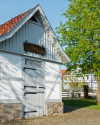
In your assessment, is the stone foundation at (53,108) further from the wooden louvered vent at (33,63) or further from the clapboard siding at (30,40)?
the clapboard siding at (30,40)

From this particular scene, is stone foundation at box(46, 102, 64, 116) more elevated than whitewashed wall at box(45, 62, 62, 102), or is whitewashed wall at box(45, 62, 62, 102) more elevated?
whitewashed wall at box(45, 62, 62, 102)

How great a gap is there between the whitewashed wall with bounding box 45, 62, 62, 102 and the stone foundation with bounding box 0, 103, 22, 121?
232 cm

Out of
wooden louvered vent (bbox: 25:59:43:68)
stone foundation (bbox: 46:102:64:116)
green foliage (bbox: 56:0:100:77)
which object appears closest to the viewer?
wooden louvered vent (bbox: 25:59:43:68)

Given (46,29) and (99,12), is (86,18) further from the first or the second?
(46,29)

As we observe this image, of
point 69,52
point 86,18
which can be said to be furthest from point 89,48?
point 86,18

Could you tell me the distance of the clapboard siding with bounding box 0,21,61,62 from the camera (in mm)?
10164

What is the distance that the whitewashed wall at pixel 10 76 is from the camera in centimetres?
971

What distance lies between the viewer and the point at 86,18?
1956cm

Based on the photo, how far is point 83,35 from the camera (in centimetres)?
1914

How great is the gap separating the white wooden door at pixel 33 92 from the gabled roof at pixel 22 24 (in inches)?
79.3

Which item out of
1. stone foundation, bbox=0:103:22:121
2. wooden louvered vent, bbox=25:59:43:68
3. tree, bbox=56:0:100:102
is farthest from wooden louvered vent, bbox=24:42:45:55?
tree, bbox=56:0:100:102

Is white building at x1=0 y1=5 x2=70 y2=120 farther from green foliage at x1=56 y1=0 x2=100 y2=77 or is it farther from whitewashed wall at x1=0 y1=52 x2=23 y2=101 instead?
green foliage at x1=56 y1=0 x2=100 y2=77

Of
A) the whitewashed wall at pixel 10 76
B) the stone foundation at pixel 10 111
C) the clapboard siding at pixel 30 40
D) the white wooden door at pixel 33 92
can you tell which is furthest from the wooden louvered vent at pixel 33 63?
the stone foundation at pixel 10 111

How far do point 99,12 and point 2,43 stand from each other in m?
11.9
